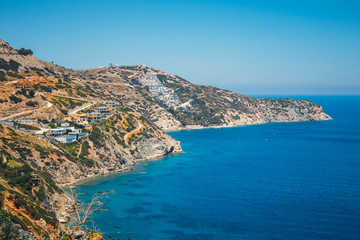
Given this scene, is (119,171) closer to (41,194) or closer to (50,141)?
(50,141)

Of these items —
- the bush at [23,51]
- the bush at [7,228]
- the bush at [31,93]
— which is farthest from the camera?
the bush at [23,51]

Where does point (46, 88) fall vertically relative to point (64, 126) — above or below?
above

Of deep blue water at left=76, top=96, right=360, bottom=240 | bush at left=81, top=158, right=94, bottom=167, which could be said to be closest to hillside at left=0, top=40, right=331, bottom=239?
bush at left=81, top=158, right=94, bottom=167

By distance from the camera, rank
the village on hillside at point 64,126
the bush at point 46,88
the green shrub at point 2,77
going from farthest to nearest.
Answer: the bush at point 46,88
the green shrub at point 2,77
the village on hillside at point 64,126

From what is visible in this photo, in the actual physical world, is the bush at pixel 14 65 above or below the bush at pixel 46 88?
above

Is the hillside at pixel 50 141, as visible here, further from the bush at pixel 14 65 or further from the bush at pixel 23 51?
the bush at pixel 14 65

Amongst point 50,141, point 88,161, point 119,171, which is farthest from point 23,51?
point 119,171

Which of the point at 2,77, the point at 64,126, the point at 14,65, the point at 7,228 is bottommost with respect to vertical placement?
the point at 7,228

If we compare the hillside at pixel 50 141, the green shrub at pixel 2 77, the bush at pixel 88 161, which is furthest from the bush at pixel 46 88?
the bush at pixel 88 161
